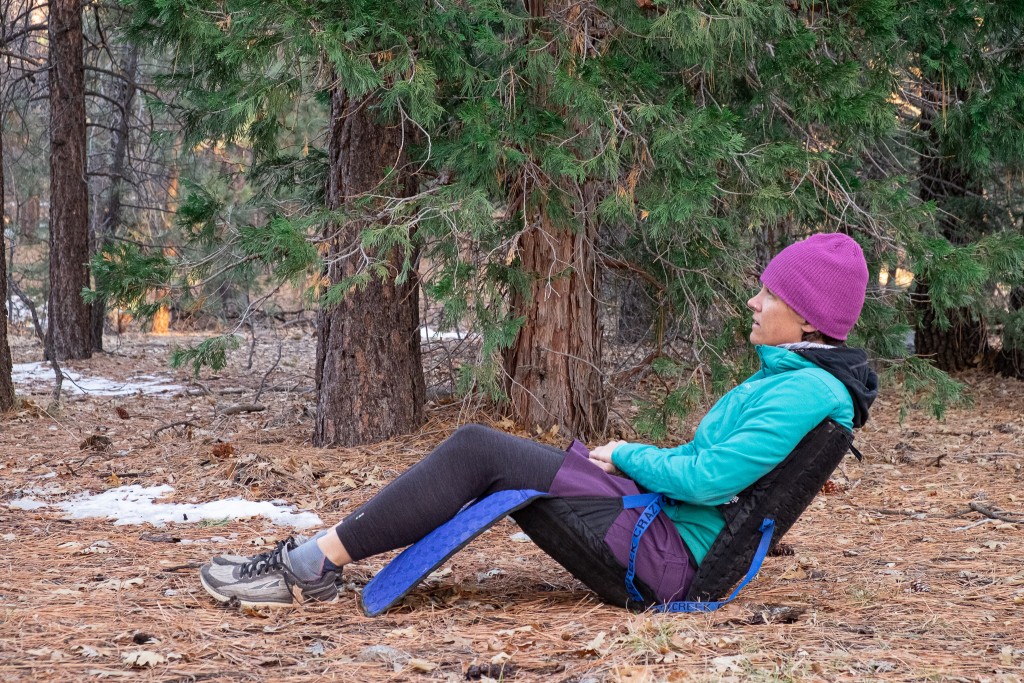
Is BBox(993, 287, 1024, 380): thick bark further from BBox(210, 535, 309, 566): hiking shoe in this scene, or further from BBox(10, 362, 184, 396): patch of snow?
BBox(210, 535, 309, 566): hiking shoe

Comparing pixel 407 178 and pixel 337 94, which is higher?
pixel 337 94

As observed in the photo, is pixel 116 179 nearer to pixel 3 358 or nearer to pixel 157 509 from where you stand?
pixel 3 358

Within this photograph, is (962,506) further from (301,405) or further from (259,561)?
(301,405)

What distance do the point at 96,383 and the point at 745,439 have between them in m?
8.07

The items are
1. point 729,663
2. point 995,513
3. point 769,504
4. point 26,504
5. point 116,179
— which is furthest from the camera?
point 116,179

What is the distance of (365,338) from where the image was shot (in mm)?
5723

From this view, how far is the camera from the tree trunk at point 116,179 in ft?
37.2

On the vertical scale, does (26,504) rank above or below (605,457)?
below

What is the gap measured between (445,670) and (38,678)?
103 cm

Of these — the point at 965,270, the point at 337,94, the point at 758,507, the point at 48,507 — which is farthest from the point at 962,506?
the point at 48,507

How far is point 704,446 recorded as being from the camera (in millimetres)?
2949

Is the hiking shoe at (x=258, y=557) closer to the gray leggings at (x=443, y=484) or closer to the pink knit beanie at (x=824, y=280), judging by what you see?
the gray leggings at (x=443, y=484)

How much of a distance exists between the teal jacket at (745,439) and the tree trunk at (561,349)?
265 cm

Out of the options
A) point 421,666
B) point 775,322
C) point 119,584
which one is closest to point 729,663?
point 421,666
